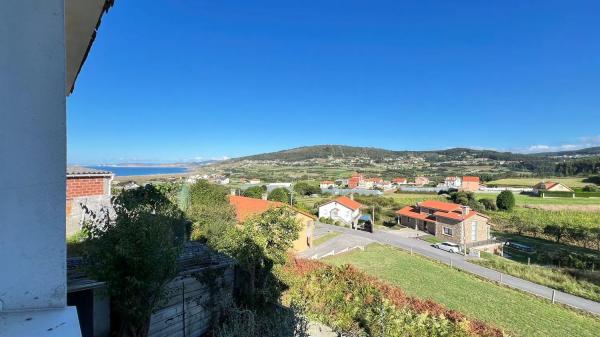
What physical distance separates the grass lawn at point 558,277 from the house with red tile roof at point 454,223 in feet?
22.7

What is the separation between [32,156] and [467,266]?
96.7 feet

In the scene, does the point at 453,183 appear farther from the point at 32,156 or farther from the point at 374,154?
the point at 32,156

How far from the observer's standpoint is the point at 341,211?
44750 mm

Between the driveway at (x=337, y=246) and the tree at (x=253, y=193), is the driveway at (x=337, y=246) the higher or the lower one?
the lower one

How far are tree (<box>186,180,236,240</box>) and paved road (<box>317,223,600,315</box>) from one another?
677 inches

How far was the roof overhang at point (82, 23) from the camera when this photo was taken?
1.97 m

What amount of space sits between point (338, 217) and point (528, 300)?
27154 mm

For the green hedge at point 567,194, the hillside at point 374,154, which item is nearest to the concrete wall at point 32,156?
the green hedge at point 567,194

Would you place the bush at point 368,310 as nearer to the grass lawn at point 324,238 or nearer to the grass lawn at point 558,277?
the grass lawn at point 558,277

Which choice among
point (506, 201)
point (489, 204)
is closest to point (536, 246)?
point (506, 201)

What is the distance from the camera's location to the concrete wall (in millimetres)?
1155

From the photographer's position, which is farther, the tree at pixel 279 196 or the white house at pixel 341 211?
the tree at pixel 279 196

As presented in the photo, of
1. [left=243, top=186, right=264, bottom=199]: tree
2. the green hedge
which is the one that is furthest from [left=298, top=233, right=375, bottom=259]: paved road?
the green hedge

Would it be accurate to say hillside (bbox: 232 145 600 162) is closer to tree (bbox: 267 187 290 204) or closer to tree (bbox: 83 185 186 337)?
tree (bbox: 267 187 290 204)
